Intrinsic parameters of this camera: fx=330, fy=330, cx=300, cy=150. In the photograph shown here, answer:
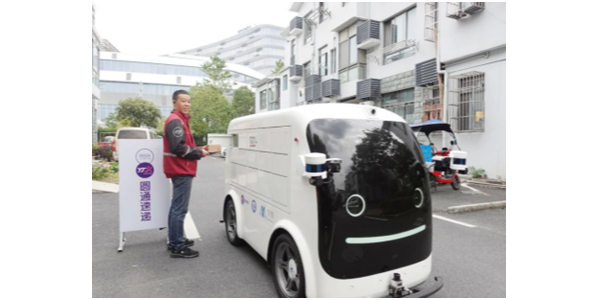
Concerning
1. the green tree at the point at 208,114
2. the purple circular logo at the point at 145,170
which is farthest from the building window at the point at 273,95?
the purple circular logo at the point at 145,170

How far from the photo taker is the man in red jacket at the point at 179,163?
3.77m

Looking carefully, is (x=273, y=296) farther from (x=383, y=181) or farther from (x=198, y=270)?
(x=383, y=181)

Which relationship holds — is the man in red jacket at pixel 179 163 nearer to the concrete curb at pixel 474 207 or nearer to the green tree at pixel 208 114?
the concrete curb at pixel 474 207

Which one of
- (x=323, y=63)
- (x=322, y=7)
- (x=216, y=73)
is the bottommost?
(x=323, y=63)

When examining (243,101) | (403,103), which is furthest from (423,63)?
(243,101)

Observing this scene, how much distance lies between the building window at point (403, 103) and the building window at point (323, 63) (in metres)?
6.83

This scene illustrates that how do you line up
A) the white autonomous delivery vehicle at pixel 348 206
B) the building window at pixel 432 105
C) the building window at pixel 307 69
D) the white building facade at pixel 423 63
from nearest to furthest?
the white autonomous delivery vehicle at pixel 348 206 → the white building facade at pixel 423 63 → the building window at pixel 432 105 → the building window at pixel 307 69

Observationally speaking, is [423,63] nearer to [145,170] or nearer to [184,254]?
[145,170]

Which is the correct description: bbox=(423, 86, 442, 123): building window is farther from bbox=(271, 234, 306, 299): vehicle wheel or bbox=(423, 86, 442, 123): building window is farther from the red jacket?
bbox=(271, 234, 306, 299): vehicle wheel

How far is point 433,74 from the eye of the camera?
39.7 feet

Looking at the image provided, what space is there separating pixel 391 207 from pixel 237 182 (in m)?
2.27

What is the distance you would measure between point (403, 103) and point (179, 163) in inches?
480

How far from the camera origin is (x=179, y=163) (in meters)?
3.88

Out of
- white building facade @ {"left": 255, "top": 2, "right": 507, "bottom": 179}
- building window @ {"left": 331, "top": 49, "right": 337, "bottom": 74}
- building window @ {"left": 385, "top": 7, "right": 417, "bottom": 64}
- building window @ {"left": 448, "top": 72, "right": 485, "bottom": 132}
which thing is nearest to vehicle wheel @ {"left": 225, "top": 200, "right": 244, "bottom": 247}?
white building facade @ {"left": 255, "top": 2, "right": 507, "bottom": 179}
